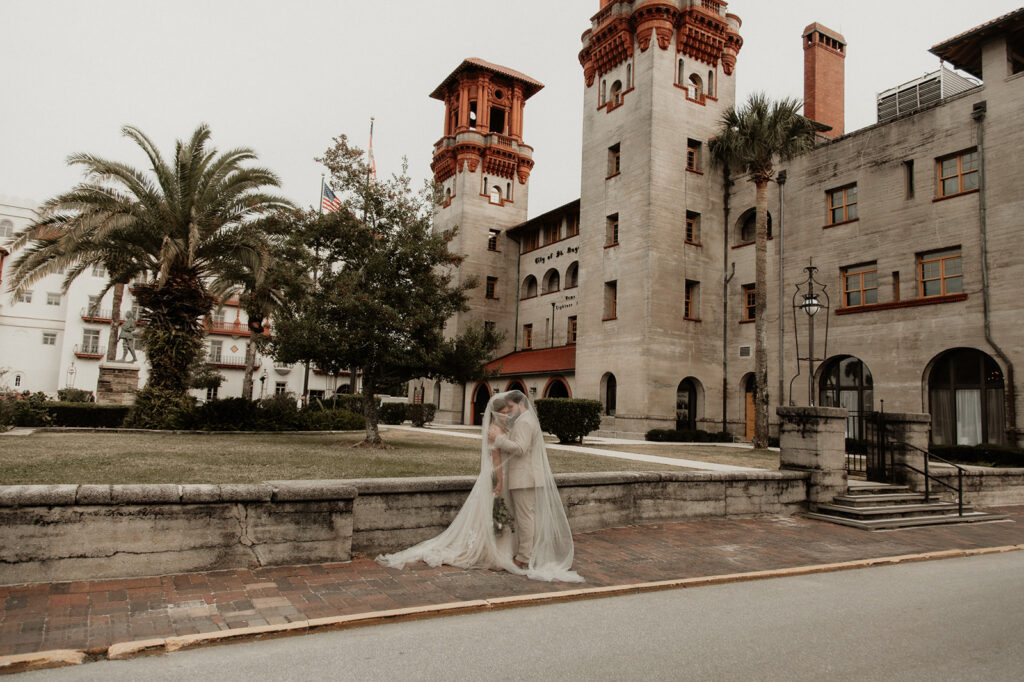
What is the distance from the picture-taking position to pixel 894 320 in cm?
2402

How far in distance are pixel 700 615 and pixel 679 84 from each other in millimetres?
30212

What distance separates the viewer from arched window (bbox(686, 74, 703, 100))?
106ft

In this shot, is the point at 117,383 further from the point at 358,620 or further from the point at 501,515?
the point at 358,620

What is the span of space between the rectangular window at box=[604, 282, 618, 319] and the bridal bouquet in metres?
25.7

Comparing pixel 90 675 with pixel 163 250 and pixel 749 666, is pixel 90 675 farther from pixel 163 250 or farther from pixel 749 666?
pixel 163 250

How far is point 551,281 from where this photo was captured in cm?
4300

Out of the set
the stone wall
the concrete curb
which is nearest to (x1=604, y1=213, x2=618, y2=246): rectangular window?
the stone wall

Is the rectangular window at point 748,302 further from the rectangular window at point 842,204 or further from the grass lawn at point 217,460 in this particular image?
the grass lawn at point 217,460

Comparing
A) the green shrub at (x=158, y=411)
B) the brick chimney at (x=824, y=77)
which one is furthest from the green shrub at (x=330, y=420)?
the brick chimney at (x=824, y=77)

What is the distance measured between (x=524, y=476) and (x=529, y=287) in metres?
38.3

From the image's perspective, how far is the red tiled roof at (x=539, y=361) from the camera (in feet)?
119

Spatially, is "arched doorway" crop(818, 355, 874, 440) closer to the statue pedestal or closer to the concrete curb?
the concrete curb

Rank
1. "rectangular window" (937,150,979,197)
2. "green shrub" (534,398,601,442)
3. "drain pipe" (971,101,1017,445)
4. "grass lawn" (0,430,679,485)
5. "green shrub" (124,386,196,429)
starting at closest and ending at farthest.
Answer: "grass lawn" (0,430,679,485) < "green shrub" (124,386,196,429) < "drain pipe" (971,101,1017,445) < "rectangular window" (937,150,979,197) < "green shrub" (534,398,601,442)

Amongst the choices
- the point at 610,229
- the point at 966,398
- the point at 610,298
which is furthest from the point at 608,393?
the point at 966,398
